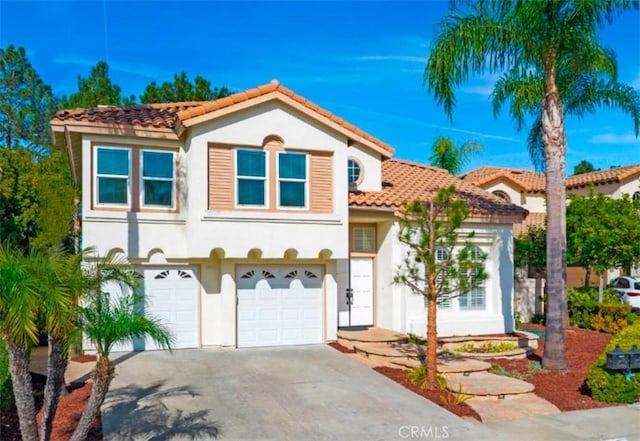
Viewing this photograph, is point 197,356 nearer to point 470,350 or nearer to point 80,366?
point 80,366

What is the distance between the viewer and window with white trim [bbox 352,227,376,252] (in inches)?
682

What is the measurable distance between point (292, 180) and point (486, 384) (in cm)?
706

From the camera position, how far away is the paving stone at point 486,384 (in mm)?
Result: 11375

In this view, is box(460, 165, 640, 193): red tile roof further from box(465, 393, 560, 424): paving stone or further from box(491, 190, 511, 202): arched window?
box(465, 393, 560, 424): paving stone

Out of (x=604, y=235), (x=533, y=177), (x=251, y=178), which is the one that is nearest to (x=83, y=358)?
(x=251, y=178)

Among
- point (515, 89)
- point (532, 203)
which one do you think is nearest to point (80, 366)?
point (515, 89)

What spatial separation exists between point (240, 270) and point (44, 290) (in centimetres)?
913

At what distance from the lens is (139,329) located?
22.1 ft

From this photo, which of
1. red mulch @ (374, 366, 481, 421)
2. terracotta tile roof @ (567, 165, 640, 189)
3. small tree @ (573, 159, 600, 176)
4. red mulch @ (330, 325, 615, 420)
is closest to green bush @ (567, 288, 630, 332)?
red mulch @ (330, 325, 615, 420)

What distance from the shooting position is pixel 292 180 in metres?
15.3

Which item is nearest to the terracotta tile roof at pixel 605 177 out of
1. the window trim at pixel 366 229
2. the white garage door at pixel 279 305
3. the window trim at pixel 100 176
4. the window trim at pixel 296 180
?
the window trim at pixel 366 229

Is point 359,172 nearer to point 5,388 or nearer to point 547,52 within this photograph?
point 547,52

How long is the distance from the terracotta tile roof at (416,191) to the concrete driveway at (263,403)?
492 cm

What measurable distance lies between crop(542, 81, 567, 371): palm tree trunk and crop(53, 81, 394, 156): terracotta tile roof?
5.05m
